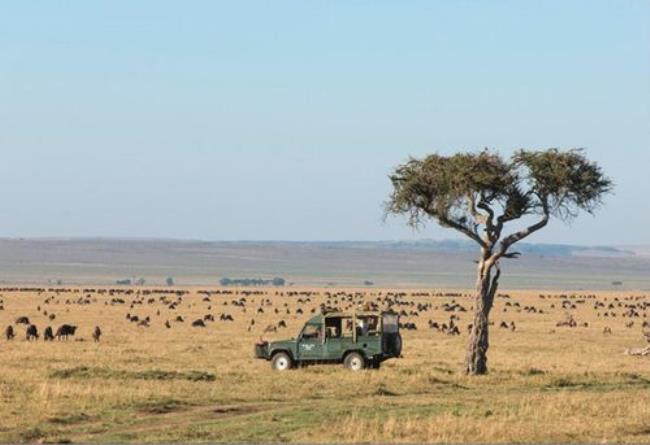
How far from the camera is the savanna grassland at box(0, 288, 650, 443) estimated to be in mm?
21406

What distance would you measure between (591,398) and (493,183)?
9513mm

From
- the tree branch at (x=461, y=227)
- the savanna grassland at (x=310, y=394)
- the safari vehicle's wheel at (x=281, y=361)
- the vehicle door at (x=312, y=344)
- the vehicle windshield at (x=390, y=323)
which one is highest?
the tree branch at (x=461, y=227)

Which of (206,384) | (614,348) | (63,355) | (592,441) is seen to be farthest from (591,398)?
(614,348)

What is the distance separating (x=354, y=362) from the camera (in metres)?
35.7

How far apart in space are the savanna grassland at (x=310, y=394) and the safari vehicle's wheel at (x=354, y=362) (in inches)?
12.9

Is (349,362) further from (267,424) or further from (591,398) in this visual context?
(267,424)

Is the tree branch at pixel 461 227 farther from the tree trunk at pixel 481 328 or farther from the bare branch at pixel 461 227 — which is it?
the tree trunk at pixel 481 328

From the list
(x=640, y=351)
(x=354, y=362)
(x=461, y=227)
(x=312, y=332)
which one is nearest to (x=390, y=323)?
(x=354, y=362)

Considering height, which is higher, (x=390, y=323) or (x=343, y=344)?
(x=390, y=323)

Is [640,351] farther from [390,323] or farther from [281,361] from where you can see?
[281,361]

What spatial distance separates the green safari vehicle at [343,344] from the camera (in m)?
35.7

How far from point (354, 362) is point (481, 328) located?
353cm

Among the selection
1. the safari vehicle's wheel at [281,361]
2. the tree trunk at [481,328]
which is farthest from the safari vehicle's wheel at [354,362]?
the tree trunk at [481,328]

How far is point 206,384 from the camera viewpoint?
30.9 m
